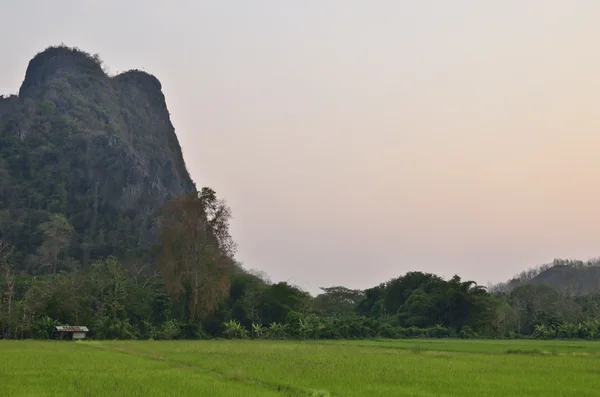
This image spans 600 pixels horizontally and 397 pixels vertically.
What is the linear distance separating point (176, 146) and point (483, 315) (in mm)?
91661

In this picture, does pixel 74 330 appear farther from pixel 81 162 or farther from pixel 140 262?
pixel 81 162

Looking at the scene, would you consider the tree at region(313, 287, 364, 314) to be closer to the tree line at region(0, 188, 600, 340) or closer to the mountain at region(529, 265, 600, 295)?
the tree line at region(0, 188, 600, 340)

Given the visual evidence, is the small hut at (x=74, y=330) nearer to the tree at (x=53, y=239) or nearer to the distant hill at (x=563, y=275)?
the tree at (x=53, y=239)

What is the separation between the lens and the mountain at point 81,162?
8056cm

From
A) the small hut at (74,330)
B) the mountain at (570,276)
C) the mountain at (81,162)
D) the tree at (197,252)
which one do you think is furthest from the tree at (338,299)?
the mountain at (570,276)

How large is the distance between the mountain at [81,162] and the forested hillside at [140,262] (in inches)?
10.2

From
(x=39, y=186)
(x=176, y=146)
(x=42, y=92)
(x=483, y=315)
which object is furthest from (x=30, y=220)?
(x=483, y=315)

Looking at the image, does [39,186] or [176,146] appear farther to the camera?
[176,146]

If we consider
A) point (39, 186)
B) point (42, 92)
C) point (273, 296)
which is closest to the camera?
point (273, 296)

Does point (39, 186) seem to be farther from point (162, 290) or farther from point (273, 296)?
point (273, 296)

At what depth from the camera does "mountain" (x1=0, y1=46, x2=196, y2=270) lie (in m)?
80.6

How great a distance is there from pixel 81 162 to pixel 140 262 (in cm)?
3558

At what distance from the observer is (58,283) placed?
147ft

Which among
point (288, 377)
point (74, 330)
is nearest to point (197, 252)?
point (74, 330)
